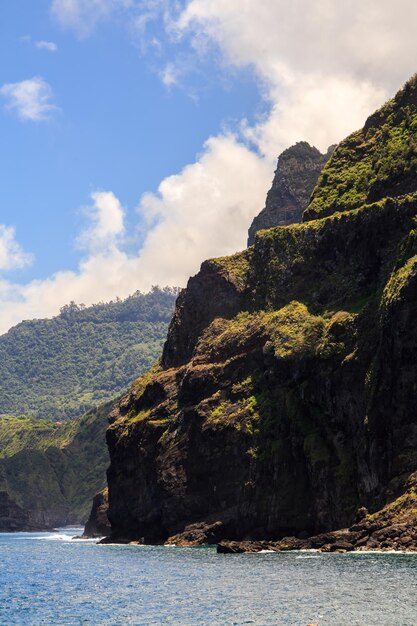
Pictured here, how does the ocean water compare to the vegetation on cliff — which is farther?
the vegetation on cliff

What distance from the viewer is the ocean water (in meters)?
61.2

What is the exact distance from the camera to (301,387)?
136500 mm

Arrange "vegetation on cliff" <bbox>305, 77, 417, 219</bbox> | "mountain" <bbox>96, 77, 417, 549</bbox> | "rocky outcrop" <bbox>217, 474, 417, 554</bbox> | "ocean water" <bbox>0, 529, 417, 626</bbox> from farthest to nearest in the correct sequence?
"vegetation on cliff" <bbox>305, 77, 417, 219</bbox> → "mountain" <bbox>96, 77, 417, 549</bbox> → "rocky outcrop" <bbox>217, 474, 417, 554</bbox> → "ocean water" <bbox>0, 529, 417, 626</bbox>

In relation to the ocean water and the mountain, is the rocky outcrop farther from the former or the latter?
the ocean water

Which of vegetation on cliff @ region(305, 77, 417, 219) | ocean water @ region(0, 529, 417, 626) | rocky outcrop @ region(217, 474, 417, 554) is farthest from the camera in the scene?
vegetation on cliff @ region(305, 77, 417, 219)

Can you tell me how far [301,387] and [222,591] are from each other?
205 feet

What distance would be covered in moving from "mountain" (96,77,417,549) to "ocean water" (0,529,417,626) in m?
17.7

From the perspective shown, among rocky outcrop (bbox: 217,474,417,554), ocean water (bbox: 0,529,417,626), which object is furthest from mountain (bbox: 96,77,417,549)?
ocean water (bbox: 0,529,417,626)

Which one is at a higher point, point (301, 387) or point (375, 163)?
point (375, 163)

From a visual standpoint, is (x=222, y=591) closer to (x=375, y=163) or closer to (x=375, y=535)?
(x=375, y=535)

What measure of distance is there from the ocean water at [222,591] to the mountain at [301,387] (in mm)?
17707

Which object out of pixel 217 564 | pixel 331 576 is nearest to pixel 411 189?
pixel 217 564

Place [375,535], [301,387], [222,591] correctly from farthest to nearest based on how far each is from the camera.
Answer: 1. [301,387]
2. [375,535]
3. [222,591]

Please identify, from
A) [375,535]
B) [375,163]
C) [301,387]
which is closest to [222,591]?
[375,535]
